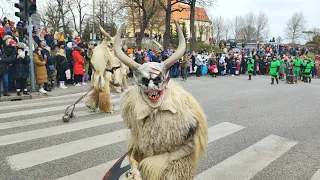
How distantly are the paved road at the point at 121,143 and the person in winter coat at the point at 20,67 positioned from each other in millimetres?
1639

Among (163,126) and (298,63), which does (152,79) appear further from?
(298,63)

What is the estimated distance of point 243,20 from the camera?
8006 centimetres

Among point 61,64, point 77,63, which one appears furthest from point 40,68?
point 77,63

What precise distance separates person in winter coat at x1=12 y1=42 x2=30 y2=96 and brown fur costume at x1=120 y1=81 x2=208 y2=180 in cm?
903

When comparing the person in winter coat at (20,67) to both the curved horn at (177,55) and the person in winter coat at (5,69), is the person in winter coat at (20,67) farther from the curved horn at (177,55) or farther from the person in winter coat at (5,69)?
the curved horn at (177,55)

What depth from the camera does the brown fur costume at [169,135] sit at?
2.81 m

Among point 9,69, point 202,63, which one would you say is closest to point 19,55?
point 9,69

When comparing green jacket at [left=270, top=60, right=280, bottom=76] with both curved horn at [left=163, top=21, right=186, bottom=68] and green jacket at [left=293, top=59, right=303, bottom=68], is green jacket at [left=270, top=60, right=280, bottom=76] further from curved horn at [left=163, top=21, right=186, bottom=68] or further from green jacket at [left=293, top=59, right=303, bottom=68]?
curved horn at [left=163, top=21, right=186, bottom=68]

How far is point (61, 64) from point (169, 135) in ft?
36.8

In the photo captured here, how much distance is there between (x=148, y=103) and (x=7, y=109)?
7.14m

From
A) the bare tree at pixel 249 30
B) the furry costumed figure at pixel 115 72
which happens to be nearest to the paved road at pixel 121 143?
the furry costumed figure at pixel 115 72

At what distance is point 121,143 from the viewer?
5.76m

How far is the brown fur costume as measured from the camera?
2.81 m

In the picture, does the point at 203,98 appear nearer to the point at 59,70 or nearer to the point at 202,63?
the point at 59,70
